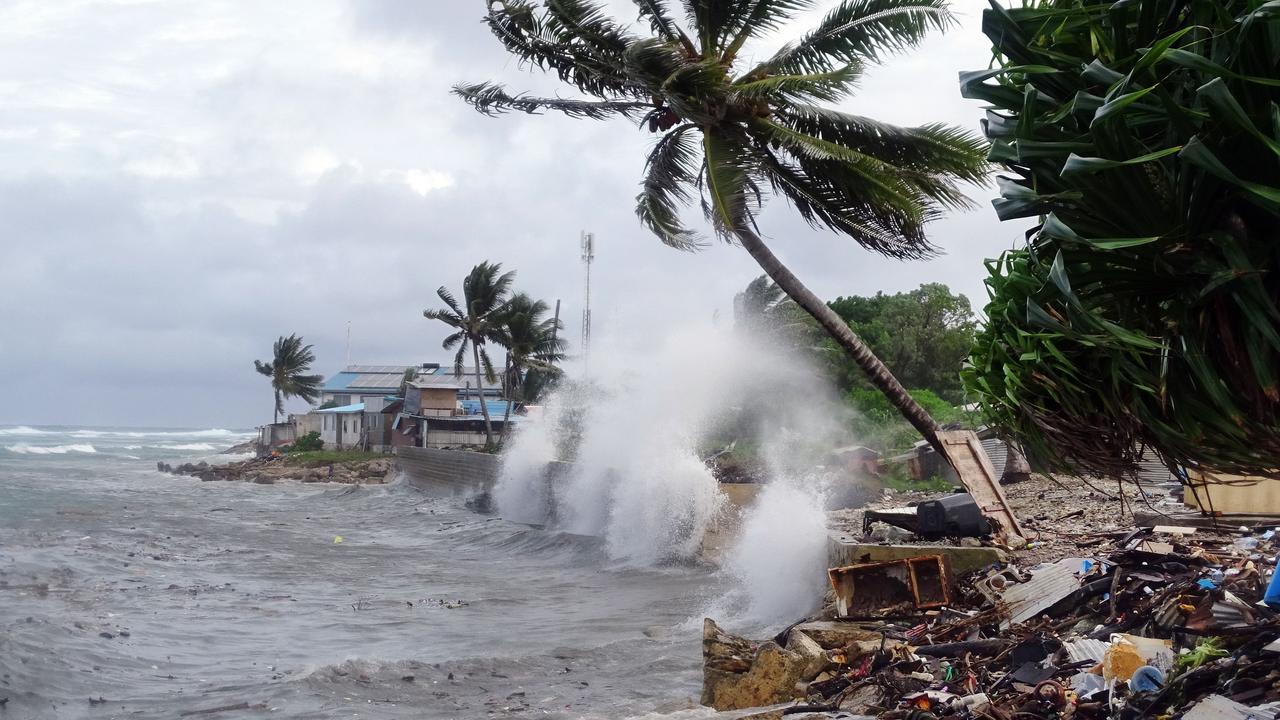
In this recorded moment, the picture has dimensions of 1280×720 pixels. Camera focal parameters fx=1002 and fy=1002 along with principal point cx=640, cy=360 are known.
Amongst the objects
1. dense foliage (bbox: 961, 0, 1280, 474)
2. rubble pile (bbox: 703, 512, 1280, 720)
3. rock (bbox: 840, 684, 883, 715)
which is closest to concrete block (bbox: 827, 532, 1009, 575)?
rubble pile (bbox: 703, 512, 1280, 720)

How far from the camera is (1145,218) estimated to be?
2699mm

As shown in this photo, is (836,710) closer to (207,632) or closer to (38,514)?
(207,632)

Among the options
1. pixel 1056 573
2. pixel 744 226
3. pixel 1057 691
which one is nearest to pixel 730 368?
pixel 744 226

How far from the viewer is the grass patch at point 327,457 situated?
61.6m

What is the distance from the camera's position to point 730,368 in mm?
31984

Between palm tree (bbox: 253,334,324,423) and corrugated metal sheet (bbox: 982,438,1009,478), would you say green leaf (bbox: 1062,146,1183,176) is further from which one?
palm tree (bbox: 253,334,324,423)

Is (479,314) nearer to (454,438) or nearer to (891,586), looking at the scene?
(454,438)

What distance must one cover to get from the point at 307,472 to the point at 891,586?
53313 mm

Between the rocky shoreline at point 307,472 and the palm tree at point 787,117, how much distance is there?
152ft

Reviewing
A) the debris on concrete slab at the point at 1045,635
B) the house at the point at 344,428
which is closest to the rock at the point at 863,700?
the debris on concrete slab at the point at 1045,635

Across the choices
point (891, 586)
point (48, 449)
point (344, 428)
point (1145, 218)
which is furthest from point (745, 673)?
point (48, 449)

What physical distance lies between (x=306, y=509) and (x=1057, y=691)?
37.3 m

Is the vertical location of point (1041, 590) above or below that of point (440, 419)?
below

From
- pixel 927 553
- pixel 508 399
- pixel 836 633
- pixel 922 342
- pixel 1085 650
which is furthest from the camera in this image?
pixel 508 399
